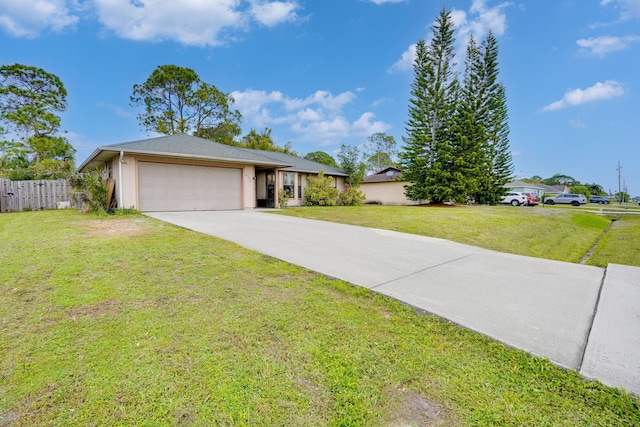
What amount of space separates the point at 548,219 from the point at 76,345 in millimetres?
17923

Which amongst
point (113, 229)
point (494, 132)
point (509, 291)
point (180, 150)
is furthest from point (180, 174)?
point (494, 132)

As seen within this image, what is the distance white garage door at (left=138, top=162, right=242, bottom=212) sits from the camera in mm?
12227

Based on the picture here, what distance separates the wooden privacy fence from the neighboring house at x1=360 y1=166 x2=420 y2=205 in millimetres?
20872

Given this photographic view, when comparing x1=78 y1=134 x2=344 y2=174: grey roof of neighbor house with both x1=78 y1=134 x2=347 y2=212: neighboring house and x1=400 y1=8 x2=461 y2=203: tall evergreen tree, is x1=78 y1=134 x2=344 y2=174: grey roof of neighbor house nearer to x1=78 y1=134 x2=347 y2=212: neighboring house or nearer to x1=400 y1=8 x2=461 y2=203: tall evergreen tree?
x1=78 y1=134 x2=347 y2=212: neighboring house

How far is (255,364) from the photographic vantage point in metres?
2.14

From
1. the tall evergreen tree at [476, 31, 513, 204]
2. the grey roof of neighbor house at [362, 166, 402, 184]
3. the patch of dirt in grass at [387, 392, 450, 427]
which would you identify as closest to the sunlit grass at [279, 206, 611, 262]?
the patch of dirt in grass at [387, 392, 450, 427]

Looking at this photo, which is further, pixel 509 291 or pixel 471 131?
pixel 471 131

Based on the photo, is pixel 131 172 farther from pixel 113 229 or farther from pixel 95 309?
pixel 95 309

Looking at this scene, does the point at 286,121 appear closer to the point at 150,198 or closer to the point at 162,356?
the point at 150,198

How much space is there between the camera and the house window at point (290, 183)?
1773cm

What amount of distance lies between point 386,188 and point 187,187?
17.1 m

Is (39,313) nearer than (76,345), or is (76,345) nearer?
(76,345)

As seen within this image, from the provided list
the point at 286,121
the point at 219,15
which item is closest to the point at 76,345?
the point at 219,15

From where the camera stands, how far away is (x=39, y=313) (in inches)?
110
